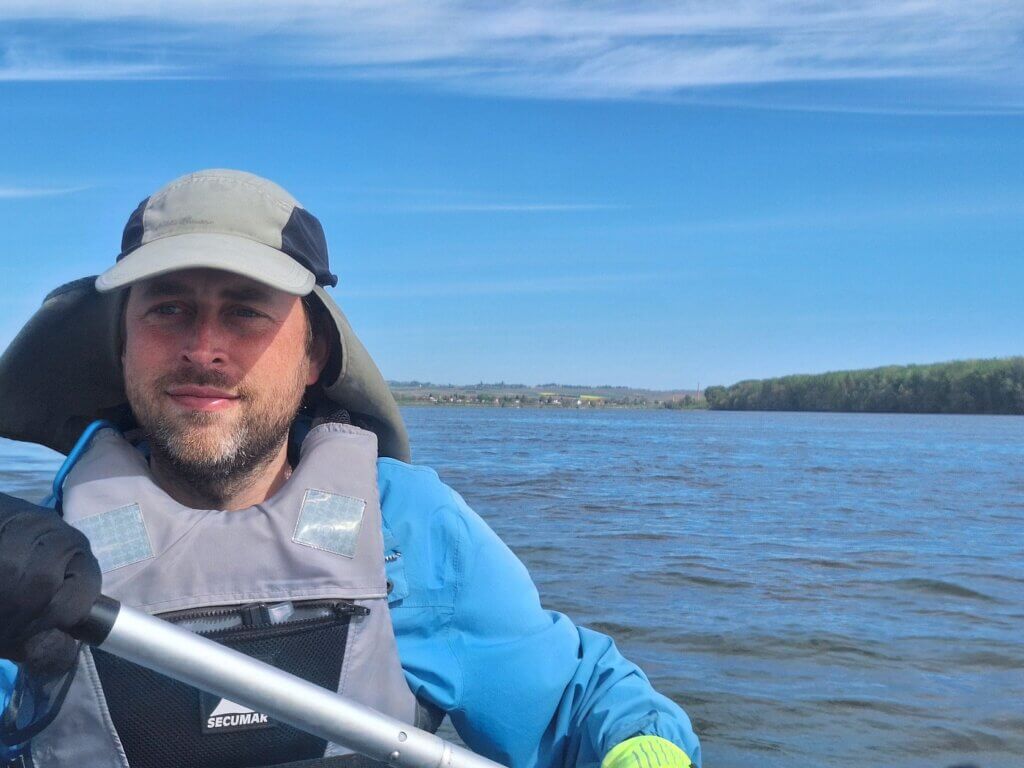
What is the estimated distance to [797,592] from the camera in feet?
23.6

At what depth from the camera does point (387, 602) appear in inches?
81.3

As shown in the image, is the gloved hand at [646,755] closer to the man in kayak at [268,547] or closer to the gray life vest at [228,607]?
the man in kayak at [268,547]

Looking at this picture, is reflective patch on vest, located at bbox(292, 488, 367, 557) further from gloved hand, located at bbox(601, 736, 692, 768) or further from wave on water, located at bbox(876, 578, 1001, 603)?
wave on water, located at bbox(876, 578, 1001, 603)

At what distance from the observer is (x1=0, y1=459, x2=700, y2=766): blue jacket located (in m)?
2.10

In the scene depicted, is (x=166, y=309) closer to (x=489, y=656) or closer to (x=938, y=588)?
(x=489, y=656)

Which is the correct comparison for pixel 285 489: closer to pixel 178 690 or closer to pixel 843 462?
pixel 178 690

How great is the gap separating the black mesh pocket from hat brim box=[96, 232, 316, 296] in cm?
64

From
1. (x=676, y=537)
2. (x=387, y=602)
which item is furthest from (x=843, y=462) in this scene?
(x=387, y=602)

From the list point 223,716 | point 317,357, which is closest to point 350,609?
point 223,716

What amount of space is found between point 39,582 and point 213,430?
80cm

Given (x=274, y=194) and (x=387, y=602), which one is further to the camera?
(x=274, y=194)

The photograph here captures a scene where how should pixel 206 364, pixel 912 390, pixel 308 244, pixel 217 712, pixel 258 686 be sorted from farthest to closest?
1. pixel 912 390
2. pixel 308 244
3. pixel 206 364
4. pixel 217 712
5. pixel 258 686

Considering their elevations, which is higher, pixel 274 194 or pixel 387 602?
pixel 274 194

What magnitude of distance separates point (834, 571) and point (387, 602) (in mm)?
6573
